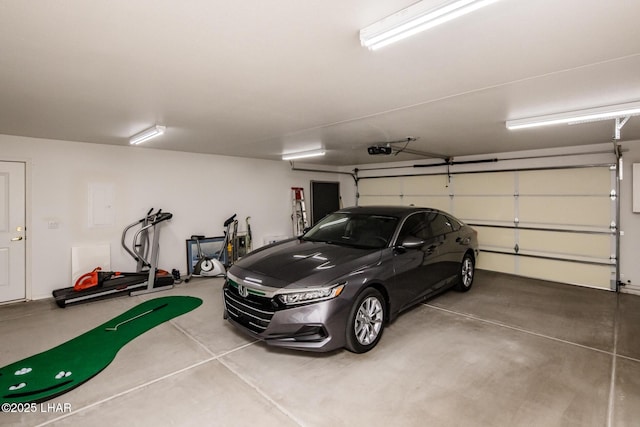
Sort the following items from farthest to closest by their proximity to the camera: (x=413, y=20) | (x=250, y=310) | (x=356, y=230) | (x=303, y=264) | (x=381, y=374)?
(x=356, y=230), (x=303, y=264), (x=250, y=310), (x=381, y=374), (x=413, y=20)

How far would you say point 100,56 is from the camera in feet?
6.84

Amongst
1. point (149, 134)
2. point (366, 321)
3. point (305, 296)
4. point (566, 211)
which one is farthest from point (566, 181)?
point (149, 134)

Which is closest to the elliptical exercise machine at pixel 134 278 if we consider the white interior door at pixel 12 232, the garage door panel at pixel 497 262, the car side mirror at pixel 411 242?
the white interior door at pixel 12 232

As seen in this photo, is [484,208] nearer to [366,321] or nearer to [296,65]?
[366,321]

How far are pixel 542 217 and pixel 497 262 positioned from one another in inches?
48.9

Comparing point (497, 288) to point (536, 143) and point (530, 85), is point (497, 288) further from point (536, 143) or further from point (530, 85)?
point (530, 85)

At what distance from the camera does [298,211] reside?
8.16 metres

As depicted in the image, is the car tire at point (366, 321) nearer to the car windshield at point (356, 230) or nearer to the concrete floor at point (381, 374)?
the concrete floor at point (381, 374)

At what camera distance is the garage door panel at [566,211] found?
17.5ft

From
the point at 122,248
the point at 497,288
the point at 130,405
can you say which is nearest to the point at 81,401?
the point at 130,405

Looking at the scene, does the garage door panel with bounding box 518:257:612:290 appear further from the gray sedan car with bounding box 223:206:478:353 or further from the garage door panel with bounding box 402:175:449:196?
the gray sedan car with bounding box 223:206:478:353

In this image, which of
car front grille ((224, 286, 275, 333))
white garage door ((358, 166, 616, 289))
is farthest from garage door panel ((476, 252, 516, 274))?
car front grille ((224, 286, 275, 333))

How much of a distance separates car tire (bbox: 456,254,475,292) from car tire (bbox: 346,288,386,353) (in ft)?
7.31

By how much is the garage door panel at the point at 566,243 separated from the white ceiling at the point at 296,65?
209 centimetres
